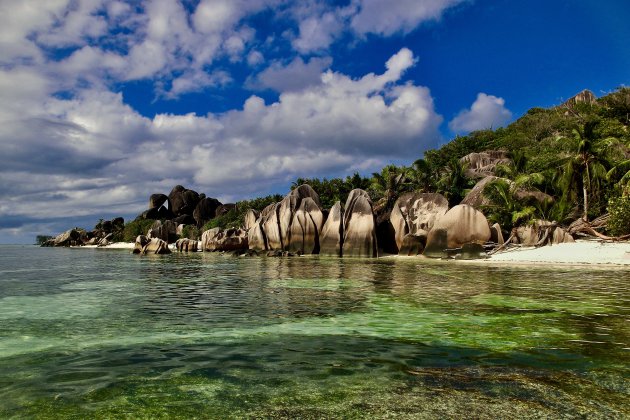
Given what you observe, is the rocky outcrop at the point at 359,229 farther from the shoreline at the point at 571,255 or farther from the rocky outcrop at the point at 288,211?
the shoreline at the point at 571,255

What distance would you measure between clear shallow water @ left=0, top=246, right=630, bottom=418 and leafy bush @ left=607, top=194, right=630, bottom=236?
14.9m

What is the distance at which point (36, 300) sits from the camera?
12539 mm

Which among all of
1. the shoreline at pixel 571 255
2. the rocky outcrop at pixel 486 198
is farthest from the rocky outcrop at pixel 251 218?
the shoreline at pixel 571 255

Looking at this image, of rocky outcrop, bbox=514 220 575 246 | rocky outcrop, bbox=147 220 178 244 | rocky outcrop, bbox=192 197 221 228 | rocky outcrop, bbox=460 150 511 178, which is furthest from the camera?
rocky outcrop, bbox=192 197 221 228

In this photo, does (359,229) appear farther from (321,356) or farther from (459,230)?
(321,356)

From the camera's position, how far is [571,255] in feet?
80.5

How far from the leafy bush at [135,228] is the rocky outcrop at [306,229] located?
169ft

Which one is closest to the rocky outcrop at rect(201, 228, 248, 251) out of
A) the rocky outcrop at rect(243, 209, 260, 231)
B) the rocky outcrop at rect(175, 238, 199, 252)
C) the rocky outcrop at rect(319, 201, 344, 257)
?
the rocky outcrop at rect(243, 209, 260, 231)

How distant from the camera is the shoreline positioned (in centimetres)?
2264

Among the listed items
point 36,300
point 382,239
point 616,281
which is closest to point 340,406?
point 36,300

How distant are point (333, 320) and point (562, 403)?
A: 5.13 metres

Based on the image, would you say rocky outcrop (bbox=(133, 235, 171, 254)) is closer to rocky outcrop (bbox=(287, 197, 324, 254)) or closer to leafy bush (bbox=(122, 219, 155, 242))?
rocky outcrop (bbox=(287, 197, 324, 254))

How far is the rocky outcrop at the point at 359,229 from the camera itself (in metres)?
34.5

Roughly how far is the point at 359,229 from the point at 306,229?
5.91 meters
